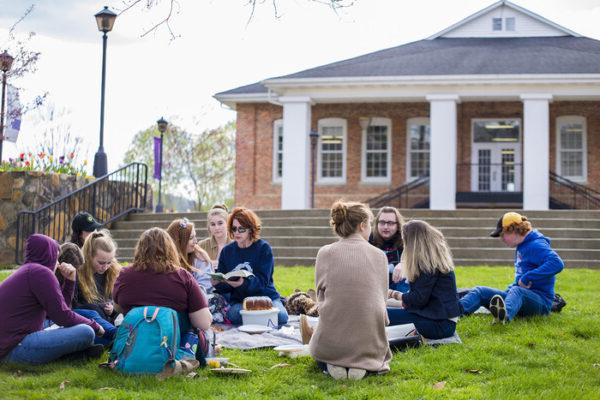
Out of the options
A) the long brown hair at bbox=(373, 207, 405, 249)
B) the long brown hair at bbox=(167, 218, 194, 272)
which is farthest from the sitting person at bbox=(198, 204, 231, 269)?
the long brown hair at bbox=(373, 207, 405, 249)

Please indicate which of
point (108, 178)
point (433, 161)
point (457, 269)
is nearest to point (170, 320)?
point (457, 269)

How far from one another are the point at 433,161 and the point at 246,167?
7240 millimetres

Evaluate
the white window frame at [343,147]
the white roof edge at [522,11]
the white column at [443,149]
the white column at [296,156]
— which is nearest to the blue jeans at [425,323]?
the white column at [443,149]

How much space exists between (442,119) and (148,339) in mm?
17957

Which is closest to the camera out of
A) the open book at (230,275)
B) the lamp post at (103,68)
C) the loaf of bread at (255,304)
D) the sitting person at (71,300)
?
the sitting person at (71,300)

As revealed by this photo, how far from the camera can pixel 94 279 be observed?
7.57m

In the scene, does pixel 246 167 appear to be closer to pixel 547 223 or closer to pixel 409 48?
pixel 409 48

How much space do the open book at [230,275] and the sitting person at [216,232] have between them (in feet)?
3.02

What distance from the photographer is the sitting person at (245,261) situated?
8.41m

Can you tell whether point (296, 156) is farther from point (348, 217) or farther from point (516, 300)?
point (348, 217)

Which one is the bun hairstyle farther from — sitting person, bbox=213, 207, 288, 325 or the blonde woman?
sitting person, bbox=213, 207, 288, 325

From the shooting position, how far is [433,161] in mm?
23141

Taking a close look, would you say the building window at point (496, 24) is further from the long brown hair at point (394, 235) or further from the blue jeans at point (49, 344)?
the blue jeans at point (49, 344)

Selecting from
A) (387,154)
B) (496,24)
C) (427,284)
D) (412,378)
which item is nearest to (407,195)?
(387,154)
